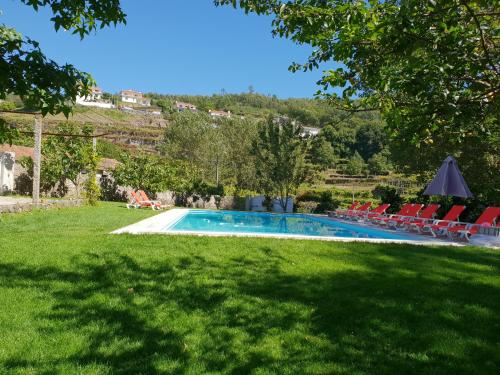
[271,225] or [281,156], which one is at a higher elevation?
[281,156]

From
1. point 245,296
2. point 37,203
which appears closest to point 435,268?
point 245,296

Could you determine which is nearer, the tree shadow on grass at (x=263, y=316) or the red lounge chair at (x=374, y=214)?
the tree shadow on grass at (x=263, y=316)

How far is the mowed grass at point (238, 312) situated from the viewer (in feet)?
11.1

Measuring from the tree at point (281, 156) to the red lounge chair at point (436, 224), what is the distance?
1089 cm

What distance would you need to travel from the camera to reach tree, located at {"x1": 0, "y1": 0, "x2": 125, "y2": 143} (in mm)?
2838

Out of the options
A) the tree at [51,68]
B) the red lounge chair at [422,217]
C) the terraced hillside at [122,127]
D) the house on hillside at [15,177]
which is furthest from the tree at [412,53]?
the terraced hillside at [122,127]

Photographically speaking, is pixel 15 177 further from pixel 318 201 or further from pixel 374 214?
Result: pixel 374 214

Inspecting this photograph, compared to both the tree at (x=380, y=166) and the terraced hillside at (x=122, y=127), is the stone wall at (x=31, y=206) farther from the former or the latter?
the tree at (x=380, y=166)

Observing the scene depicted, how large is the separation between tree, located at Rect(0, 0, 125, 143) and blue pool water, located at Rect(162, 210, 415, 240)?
11392mm

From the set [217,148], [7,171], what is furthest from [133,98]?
[7,171]

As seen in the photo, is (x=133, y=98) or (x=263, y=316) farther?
(x=133, y=98)

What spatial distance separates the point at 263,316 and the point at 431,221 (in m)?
12.2

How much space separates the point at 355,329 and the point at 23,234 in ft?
25.4

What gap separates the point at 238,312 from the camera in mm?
4523
